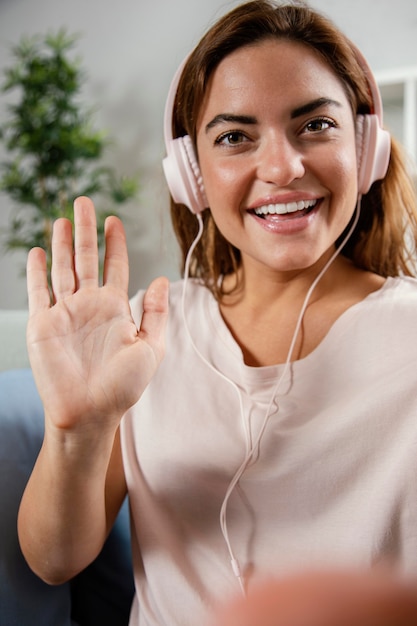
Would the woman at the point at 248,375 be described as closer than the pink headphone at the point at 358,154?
Yes

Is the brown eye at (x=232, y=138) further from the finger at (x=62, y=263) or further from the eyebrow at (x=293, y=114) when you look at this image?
the finger at (x=62, y=263)

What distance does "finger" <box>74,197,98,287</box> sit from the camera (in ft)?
2.57

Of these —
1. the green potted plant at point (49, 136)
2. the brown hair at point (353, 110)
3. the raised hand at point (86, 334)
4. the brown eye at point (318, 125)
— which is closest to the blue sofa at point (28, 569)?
the raised hand at point (86, 334)

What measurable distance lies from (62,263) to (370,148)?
0.47 m

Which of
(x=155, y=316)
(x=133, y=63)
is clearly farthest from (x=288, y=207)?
(x=133, y=63)

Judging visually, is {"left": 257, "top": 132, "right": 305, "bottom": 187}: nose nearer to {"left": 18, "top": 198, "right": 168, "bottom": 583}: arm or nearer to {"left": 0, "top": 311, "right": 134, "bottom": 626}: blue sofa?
{"left": 18, "top": 198, "right": 168, "bottom": 583}: arm

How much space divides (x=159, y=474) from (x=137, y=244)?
306cm

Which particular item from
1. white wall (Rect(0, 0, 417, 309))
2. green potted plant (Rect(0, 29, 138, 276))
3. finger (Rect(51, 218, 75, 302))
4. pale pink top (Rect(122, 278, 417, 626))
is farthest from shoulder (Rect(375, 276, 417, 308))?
white wall (Rect(0, 0, 417, 309))

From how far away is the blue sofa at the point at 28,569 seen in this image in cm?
87

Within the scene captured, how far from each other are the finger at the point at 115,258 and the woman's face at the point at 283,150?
0.54ft

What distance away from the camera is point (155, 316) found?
2.69ft

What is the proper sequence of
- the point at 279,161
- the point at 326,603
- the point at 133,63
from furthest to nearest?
1. the point at 133,63
2. the point at 279,161
3. the point at 326,603

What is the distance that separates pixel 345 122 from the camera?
35.1 inches

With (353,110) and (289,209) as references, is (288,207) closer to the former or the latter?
(289,209)
